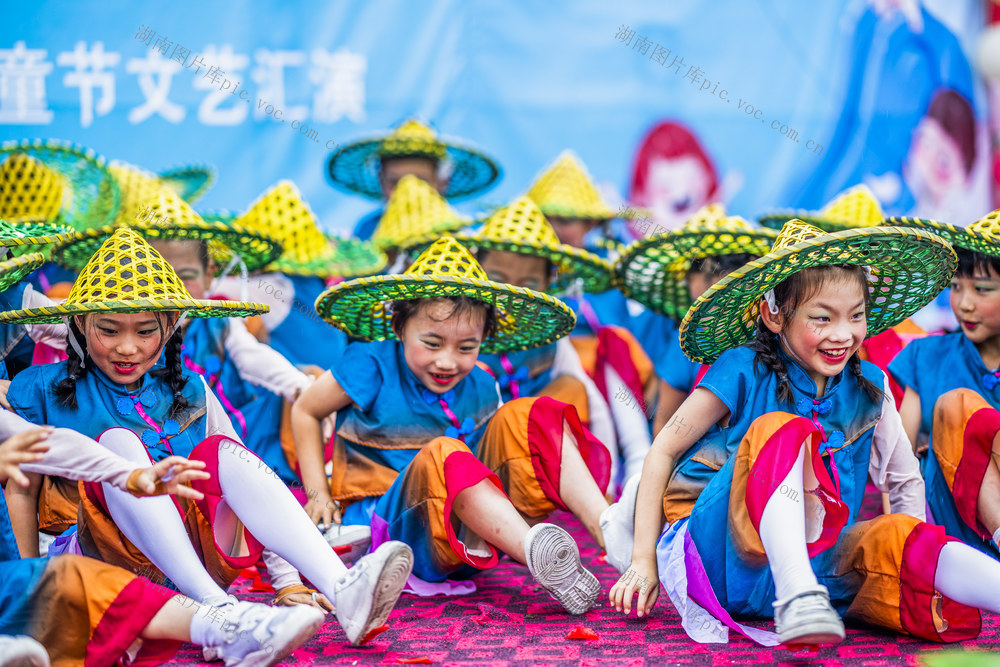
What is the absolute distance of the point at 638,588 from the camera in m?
1.85

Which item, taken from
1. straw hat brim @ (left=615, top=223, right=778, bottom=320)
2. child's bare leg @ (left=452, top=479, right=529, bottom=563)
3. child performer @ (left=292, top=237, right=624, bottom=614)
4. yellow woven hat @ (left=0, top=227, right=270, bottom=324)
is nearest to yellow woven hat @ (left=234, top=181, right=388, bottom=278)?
child performer @ (left=292, top=237, right=624, bottom=614)

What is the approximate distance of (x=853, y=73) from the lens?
4.76m

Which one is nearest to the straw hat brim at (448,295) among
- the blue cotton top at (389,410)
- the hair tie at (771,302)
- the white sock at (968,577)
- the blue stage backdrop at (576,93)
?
the blue cotton top at (389,410)

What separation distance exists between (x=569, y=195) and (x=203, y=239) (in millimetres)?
1560

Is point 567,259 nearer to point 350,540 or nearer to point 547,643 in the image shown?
point 350,540

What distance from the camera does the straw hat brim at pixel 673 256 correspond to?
2.61 meters

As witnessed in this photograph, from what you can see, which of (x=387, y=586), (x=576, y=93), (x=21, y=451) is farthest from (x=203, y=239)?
(x=576, y=93)

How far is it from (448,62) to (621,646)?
11.2 ft

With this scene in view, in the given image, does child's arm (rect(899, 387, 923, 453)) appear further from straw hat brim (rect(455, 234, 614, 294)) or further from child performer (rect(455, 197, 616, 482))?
straw hat brim (rect(455, 234, 614, 294))

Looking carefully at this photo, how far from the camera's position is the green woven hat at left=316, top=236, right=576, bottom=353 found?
7.07ft

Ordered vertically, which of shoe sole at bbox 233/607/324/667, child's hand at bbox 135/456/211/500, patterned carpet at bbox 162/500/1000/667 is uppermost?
child's hand at bbox 135/456/211/500

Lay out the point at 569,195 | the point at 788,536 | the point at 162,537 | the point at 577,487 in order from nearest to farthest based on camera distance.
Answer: the point at 788,536, the point at 162,537, the point at 577,487, the point at 569,195

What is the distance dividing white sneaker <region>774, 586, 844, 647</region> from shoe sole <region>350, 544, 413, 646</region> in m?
0.66

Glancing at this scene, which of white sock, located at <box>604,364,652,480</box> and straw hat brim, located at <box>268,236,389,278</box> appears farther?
straw hat brim, located at <box>268,236,389,278</box>
